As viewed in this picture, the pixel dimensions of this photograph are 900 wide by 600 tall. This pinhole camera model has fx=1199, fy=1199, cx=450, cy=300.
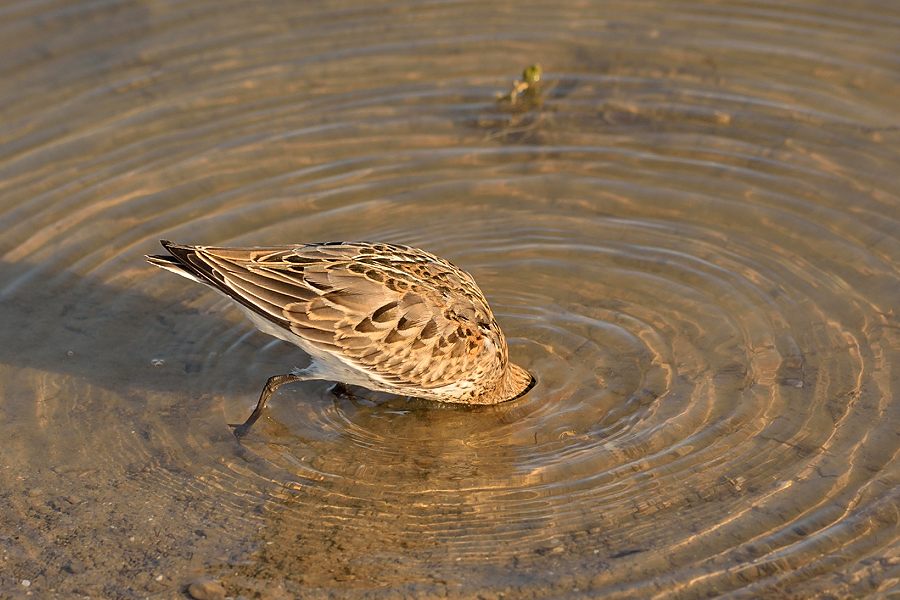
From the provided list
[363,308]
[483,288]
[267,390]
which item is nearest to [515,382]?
[483,288]

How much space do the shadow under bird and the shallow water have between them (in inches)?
17.0

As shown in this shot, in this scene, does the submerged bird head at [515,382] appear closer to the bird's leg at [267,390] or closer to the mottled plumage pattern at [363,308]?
the mottled plumage pattern at [363,308]

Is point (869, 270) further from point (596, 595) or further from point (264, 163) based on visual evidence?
point (264, 163)

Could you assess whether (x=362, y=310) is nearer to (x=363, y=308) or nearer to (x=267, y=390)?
(x=363, y=308)

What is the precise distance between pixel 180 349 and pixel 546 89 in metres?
4.86

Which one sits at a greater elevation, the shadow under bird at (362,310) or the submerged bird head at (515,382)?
the shadow under bird at (362,310)

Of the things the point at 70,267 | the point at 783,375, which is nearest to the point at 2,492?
the point at 70,267

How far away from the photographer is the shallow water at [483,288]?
23.9ft

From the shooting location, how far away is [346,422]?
8547 millimetres

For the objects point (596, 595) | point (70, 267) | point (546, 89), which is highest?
point (546, 89)

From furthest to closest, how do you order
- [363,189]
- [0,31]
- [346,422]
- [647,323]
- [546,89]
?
1. [0,31]
2. [546,89]
3. [363,189]
4. [647,323]
5. [346,422]

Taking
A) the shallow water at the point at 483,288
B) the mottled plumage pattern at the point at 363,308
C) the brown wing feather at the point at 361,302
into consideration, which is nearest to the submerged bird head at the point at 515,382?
the shallow water at the point at 483,288

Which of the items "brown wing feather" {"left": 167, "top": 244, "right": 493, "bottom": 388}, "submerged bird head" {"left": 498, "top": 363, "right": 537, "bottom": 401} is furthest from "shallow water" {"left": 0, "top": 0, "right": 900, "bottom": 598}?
"brown wing feather" {"left": 167, "top": 244, "right": 493, "bottom": 388}

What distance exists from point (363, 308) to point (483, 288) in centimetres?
187
